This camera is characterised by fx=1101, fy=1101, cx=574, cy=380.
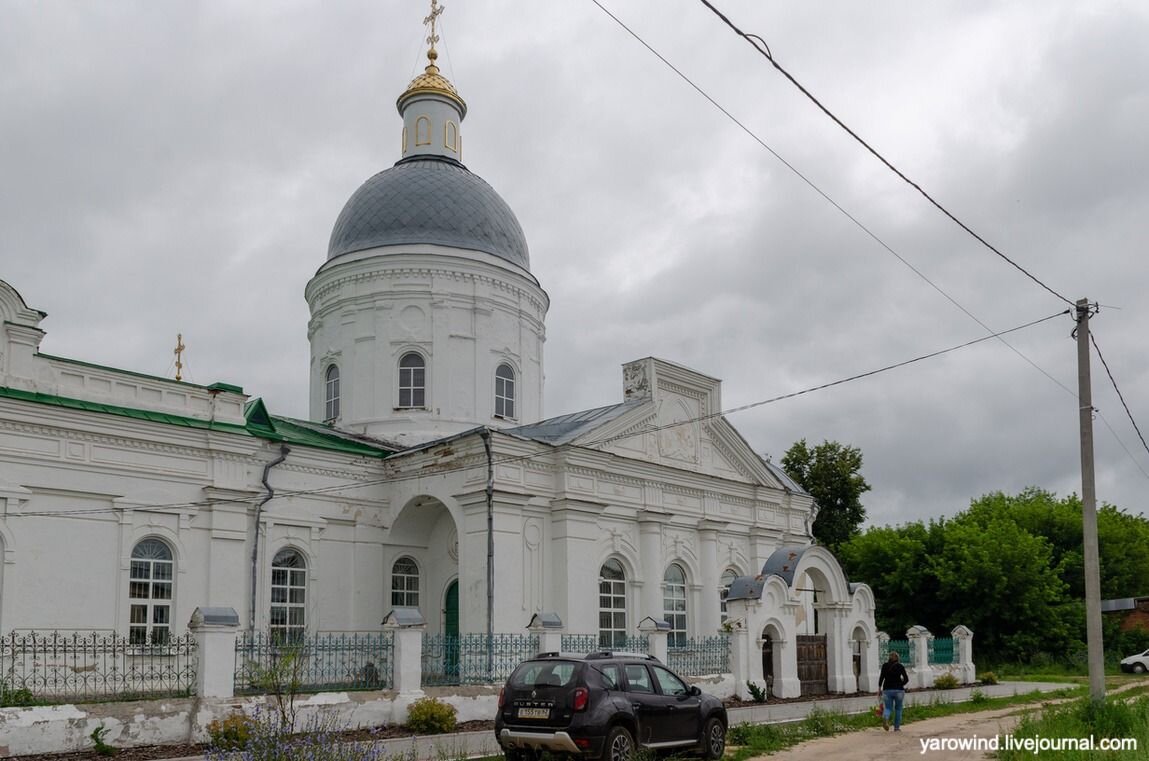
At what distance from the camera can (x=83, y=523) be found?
63.2 ft

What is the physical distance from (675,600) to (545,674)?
13.7m

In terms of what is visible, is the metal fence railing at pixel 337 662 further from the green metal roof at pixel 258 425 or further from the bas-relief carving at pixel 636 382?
the bas-relief carving at pixel 636 382

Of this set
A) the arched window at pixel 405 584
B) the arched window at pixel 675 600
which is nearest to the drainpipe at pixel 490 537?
the arched window at pixel 405 584

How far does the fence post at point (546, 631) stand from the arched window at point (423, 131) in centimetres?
1621

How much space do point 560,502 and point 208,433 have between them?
7.17m

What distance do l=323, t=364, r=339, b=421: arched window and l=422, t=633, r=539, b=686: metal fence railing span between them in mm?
10644

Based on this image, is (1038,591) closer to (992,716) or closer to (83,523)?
(992,716)

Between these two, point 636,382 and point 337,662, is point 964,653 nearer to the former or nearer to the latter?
point 636,382

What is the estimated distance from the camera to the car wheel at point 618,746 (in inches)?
469

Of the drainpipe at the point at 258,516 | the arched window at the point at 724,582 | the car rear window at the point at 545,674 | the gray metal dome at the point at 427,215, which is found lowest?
the car rear window at the point at 545,674

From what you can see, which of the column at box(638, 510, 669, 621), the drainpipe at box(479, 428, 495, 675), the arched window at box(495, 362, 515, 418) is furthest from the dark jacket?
the arched window at box(495, 362, 515, 418)

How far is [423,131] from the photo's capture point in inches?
1213

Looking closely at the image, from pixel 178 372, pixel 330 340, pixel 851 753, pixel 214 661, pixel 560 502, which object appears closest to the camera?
pixel 851 753

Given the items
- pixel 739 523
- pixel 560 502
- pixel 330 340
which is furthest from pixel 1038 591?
pixel 330 340
